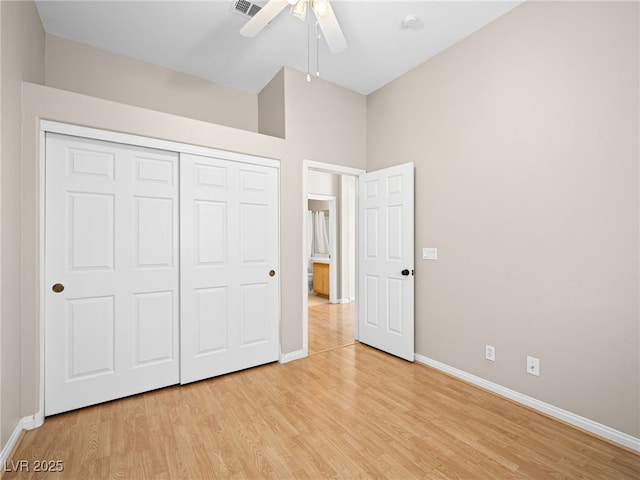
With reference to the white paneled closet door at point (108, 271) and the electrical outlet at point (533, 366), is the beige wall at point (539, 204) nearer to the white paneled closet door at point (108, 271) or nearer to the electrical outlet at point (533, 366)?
the electrical outlet at point (533, 366)

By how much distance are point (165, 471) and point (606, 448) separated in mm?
2506

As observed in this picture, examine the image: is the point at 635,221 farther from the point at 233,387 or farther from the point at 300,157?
the point at 233,387

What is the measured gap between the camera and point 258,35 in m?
2.64

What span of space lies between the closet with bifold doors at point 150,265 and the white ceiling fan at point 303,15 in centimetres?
107

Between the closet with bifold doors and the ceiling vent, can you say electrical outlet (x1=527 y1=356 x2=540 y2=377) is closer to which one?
the closet with bifold doors

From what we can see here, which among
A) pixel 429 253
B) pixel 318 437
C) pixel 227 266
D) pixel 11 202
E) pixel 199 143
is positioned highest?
pixel 199 143

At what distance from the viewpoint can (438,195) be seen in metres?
2.89

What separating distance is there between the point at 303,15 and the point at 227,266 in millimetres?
2042

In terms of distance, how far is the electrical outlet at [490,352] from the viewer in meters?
2.44

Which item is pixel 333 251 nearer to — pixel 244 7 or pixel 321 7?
pixel 244 7

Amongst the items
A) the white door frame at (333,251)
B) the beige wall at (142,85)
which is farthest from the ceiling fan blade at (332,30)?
the white door frame at (333,251)

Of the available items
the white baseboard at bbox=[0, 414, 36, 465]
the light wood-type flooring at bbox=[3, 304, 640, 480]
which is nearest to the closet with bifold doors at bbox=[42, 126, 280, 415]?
the white baseboard at bbox=[0, 414, 36, 465]

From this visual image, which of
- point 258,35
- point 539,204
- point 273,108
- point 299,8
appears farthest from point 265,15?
point 539,204

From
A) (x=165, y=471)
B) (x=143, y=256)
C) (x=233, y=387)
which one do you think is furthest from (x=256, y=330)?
(x=165, y=471)
